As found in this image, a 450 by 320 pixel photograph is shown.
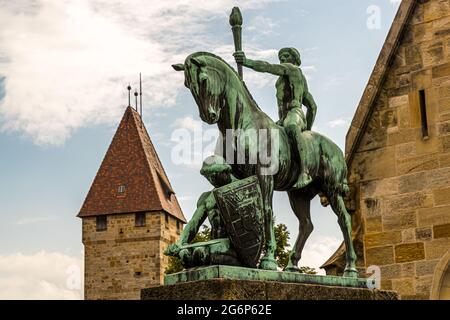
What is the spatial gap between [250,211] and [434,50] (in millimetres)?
6667

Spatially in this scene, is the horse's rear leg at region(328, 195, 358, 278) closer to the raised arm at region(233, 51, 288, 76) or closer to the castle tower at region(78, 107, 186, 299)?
the raised arm at region(233, 51, 288, 76)

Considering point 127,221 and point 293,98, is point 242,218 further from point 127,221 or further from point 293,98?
point 127,221

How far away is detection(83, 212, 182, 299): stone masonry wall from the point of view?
61062 mm

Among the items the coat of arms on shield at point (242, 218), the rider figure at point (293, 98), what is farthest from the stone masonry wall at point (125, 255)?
the coat of arms on shield at point (242, 218)

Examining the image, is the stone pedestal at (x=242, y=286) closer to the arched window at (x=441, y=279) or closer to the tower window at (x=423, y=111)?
the arched window at (x=441, y=279)

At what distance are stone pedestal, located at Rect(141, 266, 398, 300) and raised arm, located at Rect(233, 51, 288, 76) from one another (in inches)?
65.3

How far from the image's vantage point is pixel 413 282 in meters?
12.2

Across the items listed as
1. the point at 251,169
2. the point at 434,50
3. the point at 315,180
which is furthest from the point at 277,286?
the point at 434,50

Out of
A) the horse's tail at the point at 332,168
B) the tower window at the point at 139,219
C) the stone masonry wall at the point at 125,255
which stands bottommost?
the horse's tail at the point at 332,168

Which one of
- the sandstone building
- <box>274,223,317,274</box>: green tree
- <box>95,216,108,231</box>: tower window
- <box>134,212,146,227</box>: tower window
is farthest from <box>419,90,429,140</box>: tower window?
<box>95,216,108,231</box>: tower window

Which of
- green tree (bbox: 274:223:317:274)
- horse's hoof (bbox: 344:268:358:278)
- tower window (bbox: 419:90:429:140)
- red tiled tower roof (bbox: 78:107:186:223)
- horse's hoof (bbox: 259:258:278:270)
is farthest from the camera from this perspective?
red tiled tower roof (bbox: 78:107:186:223)

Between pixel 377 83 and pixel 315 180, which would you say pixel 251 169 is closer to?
pixel 315 180

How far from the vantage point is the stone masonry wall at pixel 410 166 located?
39.9 ft

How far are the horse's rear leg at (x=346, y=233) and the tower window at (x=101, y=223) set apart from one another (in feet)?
186
